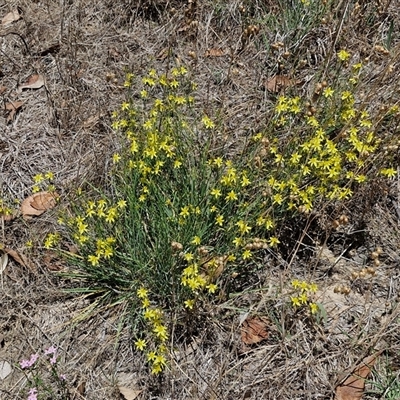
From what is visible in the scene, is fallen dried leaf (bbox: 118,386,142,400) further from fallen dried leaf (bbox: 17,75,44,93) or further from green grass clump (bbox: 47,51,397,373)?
fallen dried leaf (bbox: 17,75,44,93)

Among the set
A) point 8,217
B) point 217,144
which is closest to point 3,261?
point 8,217

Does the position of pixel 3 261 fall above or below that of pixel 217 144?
below

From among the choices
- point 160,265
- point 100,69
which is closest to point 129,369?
point 160,265

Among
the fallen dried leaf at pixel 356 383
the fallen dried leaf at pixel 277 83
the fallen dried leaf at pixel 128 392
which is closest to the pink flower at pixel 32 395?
the fallen dried leaf at pixel 128 392

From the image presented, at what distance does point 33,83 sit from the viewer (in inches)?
136

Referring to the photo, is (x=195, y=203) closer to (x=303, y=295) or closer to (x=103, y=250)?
(x=103, y=250)

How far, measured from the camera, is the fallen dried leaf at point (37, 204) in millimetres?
2883

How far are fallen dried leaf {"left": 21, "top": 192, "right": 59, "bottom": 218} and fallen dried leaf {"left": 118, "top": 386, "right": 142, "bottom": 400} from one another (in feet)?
3.45

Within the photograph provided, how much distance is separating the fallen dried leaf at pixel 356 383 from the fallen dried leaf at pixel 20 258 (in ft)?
5.13

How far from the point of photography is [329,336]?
7.91 feet

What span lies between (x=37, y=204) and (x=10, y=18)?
5.31ft

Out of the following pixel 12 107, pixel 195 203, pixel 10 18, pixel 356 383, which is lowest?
pixel 356 383

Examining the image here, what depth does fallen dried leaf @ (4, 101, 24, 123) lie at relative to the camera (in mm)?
3295

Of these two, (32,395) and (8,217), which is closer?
(32,395)
